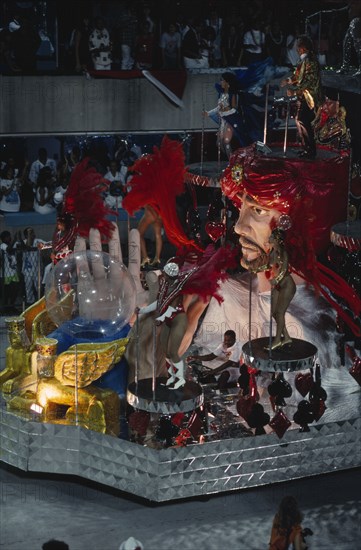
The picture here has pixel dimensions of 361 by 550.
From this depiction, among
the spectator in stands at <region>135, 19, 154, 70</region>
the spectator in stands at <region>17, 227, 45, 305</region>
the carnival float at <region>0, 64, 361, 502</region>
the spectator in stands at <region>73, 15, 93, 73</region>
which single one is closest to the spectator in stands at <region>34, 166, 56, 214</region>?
the spectator in stands at <region>17, 227, 45, 305</region>

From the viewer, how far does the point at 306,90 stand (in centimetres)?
1049

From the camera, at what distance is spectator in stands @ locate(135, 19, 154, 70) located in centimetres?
1497

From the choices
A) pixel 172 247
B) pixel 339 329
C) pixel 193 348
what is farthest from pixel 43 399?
pixel 172 247

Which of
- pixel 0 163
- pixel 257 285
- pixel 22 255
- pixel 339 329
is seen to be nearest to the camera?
pixel 339 329

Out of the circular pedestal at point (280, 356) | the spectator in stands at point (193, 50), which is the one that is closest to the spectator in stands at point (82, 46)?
the spectator in stands at point (193, 50)

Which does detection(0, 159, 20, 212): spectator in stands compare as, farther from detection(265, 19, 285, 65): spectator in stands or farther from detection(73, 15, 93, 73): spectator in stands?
detection(265, 19, 285, 65): spectator in stands

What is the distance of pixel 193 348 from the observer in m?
10.7

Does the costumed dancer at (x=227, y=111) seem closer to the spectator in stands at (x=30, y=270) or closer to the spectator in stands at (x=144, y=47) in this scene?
the spectator in stands at (x=30, y=270)

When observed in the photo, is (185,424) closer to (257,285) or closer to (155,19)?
(257,285)

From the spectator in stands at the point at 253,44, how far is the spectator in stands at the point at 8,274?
4.18 metres

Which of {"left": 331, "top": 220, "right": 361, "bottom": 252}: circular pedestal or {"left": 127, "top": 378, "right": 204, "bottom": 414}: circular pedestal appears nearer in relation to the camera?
{"left": 127, "top": 378, "right": 204, "bottom": 414}: circular pedestal

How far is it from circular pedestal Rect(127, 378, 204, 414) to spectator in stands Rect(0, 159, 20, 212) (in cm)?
571

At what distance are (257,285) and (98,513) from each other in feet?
8.69

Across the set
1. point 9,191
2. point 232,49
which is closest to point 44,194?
point 9,191
